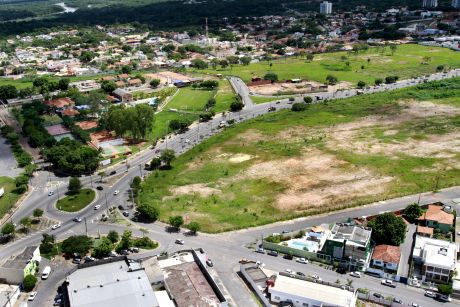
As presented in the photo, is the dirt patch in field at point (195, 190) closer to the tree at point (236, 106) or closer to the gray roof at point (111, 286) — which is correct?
the gray roof at point (111, 286)

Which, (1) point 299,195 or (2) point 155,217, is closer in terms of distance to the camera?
(2) point 155,217

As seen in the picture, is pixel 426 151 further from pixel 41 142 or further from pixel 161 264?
pixel 41 142

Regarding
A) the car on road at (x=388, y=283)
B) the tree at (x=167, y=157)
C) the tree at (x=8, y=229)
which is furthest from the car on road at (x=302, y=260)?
the tree at (x=8, y=229)

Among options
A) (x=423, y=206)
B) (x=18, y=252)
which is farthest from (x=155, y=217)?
(x=423, y=206)

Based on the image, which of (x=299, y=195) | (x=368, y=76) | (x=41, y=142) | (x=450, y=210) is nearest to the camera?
(x=450, y=210)

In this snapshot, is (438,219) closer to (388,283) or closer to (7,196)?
(388,283)

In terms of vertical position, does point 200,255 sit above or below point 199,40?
below

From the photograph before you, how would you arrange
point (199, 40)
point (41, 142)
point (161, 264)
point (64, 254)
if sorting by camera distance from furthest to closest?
point (199, 40)
point (41, 142)
point (64, 254)
point (161, 264)

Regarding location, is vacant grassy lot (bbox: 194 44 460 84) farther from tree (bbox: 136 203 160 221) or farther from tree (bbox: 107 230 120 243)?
tree (bbox: 107 230 120 243)
